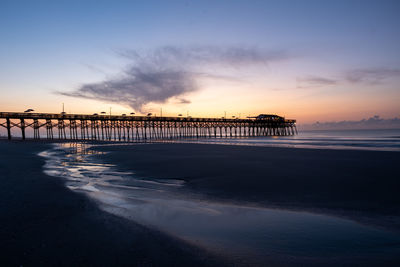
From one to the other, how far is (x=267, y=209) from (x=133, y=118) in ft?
193

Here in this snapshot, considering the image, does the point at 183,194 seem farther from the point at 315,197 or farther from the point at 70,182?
the point at 70,182

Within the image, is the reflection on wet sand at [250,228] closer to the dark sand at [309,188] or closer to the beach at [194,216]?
the beach at [194,216]

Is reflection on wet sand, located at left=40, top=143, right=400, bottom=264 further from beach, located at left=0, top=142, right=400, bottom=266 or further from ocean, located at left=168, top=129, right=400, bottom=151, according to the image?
ocean, located at left=168, top=129, right=400, bottom=151

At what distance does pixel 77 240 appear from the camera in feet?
11.9

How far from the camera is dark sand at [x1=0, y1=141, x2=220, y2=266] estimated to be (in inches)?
121

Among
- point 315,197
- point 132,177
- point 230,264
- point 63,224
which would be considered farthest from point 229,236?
point 132,177

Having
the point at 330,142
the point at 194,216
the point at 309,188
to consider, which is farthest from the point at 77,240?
the point at 330,142

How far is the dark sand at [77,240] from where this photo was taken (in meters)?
3.07

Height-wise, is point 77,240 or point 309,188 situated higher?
point 77,240

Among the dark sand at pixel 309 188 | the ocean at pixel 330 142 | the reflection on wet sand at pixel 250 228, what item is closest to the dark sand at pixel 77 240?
the reflection on wet sand at pixel 250 228

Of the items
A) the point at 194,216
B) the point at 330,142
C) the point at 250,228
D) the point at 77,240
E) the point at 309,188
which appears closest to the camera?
the point at 77,240

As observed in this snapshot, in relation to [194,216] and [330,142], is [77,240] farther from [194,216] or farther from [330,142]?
[330,142]

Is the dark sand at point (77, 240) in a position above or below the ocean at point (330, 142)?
above

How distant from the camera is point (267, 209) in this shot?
5.67m
